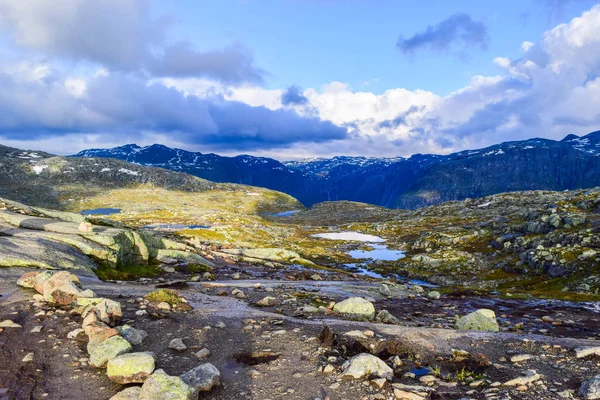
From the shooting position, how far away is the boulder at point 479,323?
64.3 feet

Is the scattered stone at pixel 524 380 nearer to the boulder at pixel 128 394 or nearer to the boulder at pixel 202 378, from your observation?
the boulder at pixel 202 378

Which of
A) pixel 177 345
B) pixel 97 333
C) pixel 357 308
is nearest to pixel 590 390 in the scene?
pixel 357 308

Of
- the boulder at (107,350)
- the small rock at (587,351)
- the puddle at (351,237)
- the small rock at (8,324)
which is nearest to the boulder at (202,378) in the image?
the boulder at (107,350)

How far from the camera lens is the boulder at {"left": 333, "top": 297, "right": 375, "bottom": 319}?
21.2m

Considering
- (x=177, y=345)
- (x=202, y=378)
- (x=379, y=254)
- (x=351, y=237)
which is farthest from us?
(x=351, y=237)

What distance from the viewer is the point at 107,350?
1128cm

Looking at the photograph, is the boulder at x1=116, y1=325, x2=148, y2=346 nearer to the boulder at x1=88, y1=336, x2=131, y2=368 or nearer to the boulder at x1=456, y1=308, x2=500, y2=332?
the boulder at x1=88, y1=336, x2=131, y2=368

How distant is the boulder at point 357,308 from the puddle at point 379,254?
297 feet

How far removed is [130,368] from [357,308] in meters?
14.3

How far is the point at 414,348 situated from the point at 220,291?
16226mm

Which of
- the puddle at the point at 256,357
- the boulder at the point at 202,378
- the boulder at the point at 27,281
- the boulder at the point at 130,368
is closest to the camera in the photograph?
the boulder at the point at 202,378

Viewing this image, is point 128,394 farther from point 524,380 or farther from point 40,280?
point 40,280

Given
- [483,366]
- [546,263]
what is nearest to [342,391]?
[483,366]

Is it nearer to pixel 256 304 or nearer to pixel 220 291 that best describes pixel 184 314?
pixel 256 304
